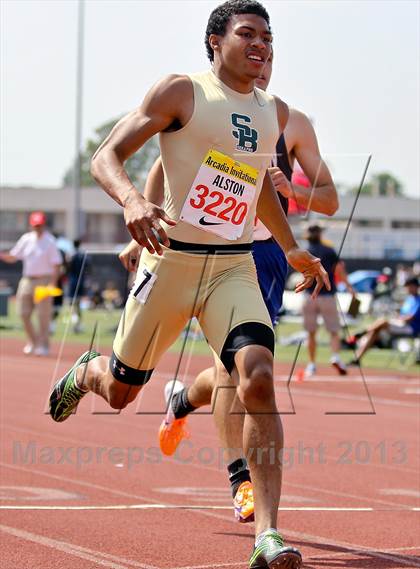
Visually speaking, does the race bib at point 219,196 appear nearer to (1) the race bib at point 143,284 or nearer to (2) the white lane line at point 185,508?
(1) the race bib at point 143,284

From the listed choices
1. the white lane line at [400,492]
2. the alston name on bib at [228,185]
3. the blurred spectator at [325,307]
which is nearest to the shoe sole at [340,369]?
the blurred spectator at [325,307]

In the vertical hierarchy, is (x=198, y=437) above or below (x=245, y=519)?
above

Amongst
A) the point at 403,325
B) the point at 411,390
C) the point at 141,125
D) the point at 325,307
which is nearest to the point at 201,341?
the point at 403,325

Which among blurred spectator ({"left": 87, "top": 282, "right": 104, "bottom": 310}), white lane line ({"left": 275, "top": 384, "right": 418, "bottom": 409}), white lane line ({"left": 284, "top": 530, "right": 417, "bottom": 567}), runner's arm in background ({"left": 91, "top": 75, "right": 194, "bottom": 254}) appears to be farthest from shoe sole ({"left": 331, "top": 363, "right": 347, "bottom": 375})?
blurred spectator ({"left": 87, "top": 282, "right": 104, "bottom": 310})

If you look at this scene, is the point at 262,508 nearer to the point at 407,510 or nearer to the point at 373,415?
the point at 407,510

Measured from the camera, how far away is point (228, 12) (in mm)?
5859

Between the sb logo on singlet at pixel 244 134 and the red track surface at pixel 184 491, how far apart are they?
75.7 inches

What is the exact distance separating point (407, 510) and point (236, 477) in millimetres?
1210

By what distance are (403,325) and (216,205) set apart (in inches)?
553

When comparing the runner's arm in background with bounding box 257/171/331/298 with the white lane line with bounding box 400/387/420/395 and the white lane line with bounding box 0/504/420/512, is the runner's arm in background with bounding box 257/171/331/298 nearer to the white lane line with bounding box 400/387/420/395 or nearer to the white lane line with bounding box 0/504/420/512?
the white lane line with bounding box 0/504/420/512

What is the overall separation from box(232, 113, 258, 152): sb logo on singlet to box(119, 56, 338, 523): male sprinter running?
79cm

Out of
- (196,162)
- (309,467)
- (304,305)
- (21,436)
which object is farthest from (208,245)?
(304,305)

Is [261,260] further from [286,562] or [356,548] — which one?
[286,562]

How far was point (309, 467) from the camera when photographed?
8.91 meters
